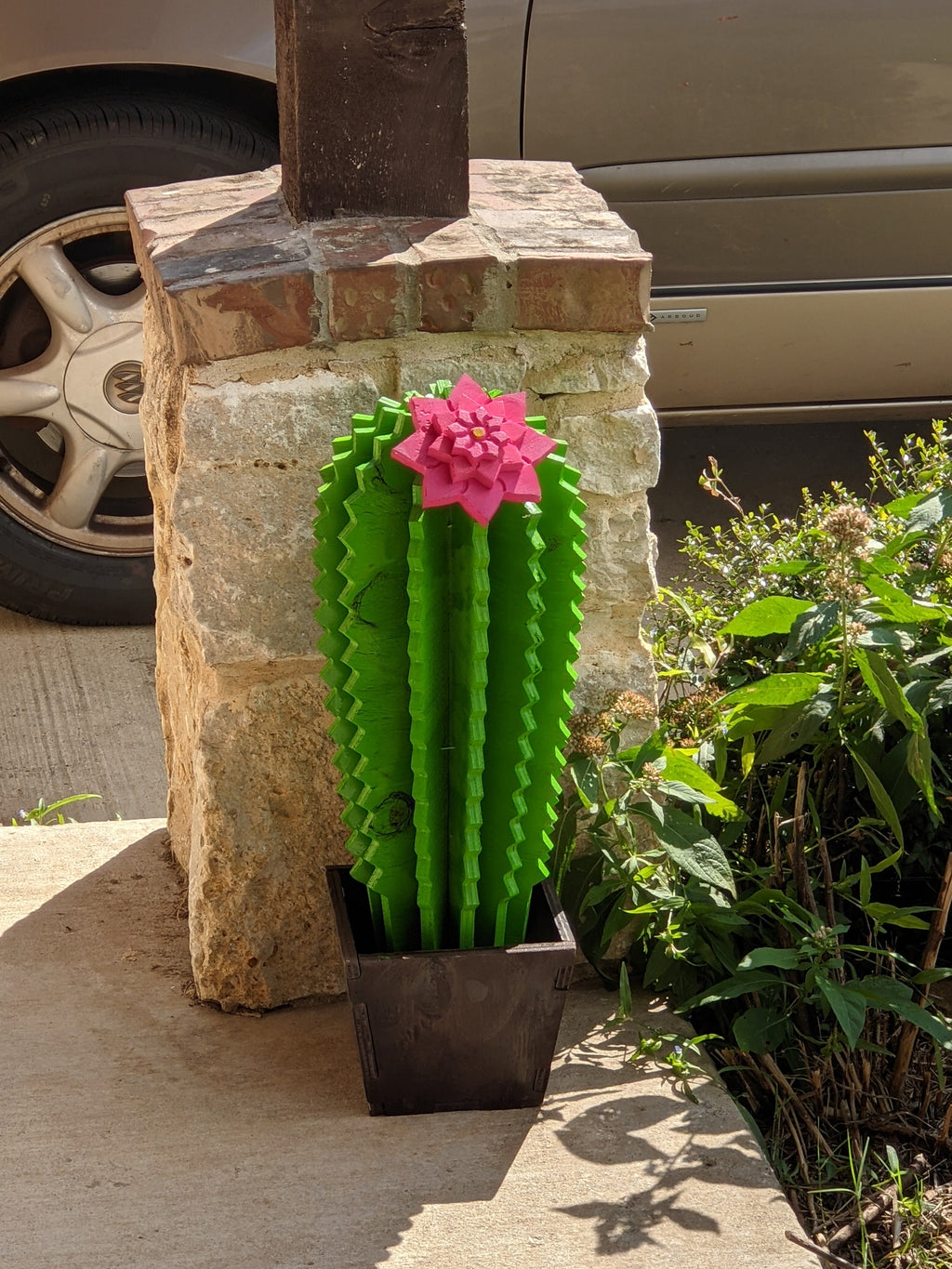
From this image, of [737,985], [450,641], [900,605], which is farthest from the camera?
[900,605]

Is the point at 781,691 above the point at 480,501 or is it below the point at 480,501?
below

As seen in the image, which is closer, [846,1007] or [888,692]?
[846,1007]

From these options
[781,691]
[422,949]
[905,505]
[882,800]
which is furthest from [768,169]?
[422,949]

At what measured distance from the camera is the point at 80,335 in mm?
3418

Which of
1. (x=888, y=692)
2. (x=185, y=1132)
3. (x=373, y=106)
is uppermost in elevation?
(x=373, y=106)

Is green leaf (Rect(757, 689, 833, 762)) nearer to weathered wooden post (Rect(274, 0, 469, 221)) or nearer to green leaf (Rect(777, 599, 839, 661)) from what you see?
green leaf (Rect(777, 599, 839, 661))

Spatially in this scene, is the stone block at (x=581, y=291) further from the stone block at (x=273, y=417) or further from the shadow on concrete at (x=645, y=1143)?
the shadow on concrete at (x=645, y=1143)

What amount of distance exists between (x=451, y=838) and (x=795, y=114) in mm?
2495

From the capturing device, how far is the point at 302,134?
6.68 ft

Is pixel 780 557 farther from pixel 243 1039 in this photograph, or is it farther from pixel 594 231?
pixel 243 1039

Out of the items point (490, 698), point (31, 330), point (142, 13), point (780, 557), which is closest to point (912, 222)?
point (780, 557)

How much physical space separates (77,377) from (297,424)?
1.64 meters

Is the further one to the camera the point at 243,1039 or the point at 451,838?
the point at 243,1039

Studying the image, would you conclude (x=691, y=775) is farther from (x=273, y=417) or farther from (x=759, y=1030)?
(x=273, y=417)
